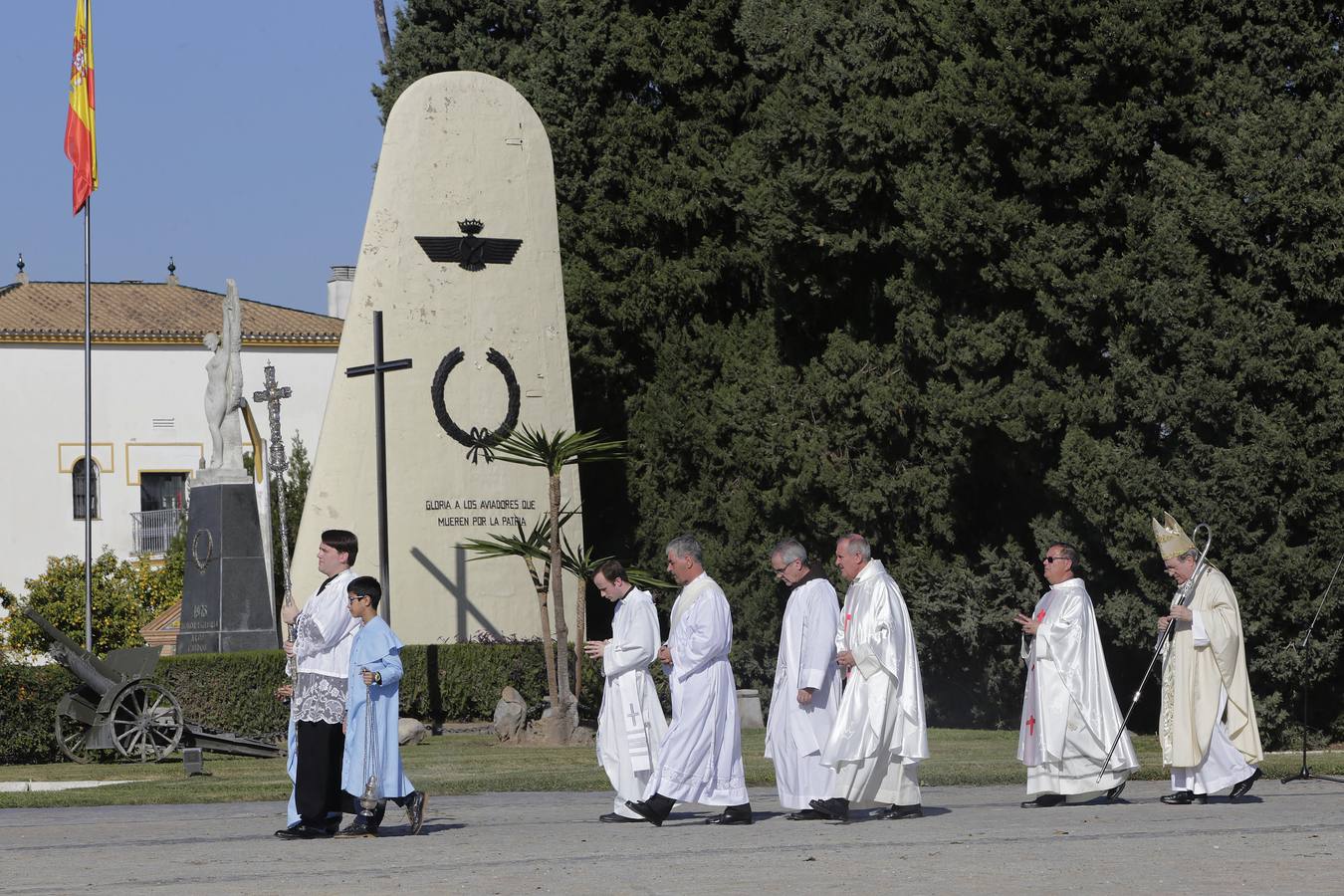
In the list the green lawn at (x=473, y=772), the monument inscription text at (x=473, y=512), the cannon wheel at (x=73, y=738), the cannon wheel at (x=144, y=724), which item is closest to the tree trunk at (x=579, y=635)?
the green lawn at (x=473, y=772)

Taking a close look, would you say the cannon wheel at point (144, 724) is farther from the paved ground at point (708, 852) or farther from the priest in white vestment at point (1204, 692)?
the priest in white vestment at point (1204, 692)

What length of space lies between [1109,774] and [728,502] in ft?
46.5

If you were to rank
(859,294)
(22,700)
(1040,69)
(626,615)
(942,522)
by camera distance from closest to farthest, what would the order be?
1. (626,615)
2. (22,700)
3. (1040,69)
4. (942,522)
5. (859,294)

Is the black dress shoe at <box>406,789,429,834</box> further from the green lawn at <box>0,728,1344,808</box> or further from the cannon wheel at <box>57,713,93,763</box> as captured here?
the cannon wheel at <box>57,713,93,763</box>

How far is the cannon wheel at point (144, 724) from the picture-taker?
18.2 m

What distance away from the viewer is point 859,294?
993 inches

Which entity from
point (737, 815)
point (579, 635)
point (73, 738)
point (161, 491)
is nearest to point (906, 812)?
point (737, 815)

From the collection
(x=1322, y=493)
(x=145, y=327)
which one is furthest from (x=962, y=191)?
(x=145, y=327)

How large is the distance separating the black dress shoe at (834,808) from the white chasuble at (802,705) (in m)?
0.19

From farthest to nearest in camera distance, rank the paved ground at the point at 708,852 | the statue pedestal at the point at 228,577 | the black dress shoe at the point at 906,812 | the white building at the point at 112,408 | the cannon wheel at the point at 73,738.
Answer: the white building at the point at 112,408 → the statue pedestal at the point at 228,577 → the cannon wheel at the point at 73,738 → the black dress shoe at the point at 906,812 → the paved ground at the point at 708,852

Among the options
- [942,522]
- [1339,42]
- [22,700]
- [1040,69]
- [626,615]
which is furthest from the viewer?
[942,522]

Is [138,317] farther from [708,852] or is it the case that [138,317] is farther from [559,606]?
[708,852]

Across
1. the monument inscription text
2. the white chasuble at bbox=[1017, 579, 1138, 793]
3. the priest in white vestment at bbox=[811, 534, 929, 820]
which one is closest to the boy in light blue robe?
the priest in white vestment at bbox=[811, 534, 929, 820]

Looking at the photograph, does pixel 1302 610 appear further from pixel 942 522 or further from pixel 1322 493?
pixel 942 522
